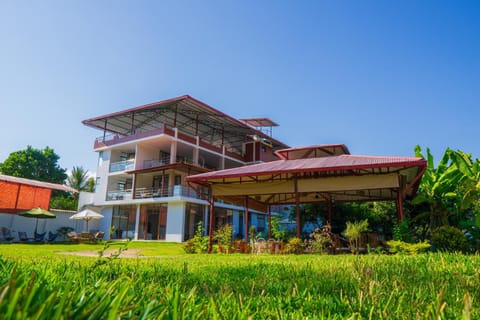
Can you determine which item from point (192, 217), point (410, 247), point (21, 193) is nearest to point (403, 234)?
point (410, 247)

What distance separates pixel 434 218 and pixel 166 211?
66.0 feet

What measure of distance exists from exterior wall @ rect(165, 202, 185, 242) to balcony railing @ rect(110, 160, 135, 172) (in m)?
6.58

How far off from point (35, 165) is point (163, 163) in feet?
92.9

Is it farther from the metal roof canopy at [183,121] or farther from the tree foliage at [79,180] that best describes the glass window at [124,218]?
the tree foliage at [79,180]

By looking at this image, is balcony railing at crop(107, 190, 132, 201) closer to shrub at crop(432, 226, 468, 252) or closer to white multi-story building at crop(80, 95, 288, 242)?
white multi-story building at crop(80, 95, 288, 242)

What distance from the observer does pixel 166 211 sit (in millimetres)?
28234

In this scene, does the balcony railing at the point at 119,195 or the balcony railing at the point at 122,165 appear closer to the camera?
the balcony railing at the point at 119,195

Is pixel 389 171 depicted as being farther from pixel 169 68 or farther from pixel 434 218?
pixel 169 68

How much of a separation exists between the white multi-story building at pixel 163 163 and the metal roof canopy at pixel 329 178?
1169 cm

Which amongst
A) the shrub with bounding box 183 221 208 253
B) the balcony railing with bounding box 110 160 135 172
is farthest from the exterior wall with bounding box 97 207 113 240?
the shrub with bounding box 183 221 208 253

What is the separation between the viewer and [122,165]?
3170 cm

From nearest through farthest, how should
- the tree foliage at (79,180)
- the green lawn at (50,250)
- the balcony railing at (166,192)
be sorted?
1. the green lawn at (50,250)
2. the balcony railing at (166,192)
3. the tree foliage at (79,180)

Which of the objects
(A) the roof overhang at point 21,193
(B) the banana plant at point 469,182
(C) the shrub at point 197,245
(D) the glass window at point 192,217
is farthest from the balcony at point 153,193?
(B) the banana plant at point 469,182

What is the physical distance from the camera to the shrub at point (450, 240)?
34.0ft
